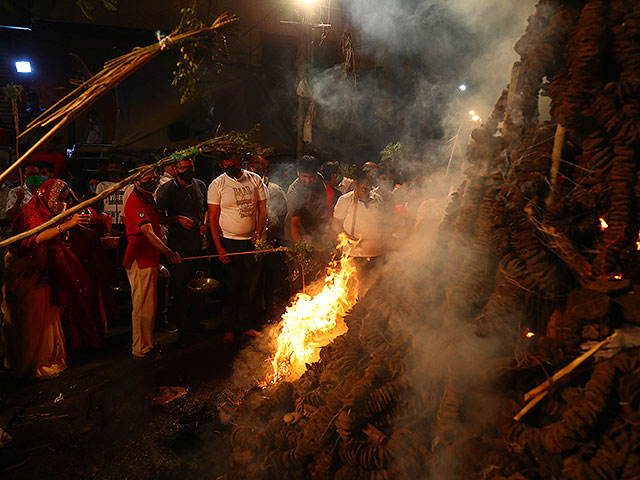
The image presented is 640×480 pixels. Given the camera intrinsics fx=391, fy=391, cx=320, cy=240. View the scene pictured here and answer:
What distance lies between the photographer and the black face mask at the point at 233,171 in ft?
20.2

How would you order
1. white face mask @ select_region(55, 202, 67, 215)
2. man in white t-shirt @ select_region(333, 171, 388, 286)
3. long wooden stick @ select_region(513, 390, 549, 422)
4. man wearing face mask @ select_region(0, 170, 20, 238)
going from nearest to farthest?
long wooden stick @ select_region(513, 390, 549, 422)
white face mask @ select_region(55, 202, 67, 215)
man in white t-shirt @ select_region(333, 171, 388, 286)
man wearing face mask @ select_region(0, 170, 20, 238)

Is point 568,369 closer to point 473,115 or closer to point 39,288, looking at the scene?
point 473,115

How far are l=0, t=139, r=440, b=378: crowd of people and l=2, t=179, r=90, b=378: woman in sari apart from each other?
13 millimetres

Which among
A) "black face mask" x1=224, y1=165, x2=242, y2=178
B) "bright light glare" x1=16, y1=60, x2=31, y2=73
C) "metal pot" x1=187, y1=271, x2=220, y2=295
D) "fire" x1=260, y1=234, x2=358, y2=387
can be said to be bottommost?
"fire" x1=260, y1=234, x2=358, y2=387

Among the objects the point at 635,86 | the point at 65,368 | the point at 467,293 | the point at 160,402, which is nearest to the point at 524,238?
the point at 467,293

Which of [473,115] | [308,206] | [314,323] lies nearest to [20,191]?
[308,206]

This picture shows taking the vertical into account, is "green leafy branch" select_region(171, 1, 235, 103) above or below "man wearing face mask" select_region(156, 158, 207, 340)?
above

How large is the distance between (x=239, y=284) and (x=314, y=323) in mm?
1566

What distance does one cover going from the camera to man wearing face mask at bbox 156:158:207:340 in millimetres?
6422

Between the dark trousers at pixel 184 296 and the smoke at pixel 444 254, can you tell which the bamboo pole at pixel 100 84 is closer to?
the smoke at pixel 444 254

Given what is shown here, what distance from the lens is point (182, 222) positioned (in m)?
6.38

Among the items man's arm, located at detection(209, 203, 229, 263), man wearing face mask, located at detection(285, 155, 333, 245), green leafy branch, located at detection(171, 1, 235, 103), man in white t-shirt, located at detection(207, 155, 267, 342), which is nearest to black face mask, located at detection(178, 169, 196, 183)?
man in white t-shirt, located at detection(207, 155, 267, 342)

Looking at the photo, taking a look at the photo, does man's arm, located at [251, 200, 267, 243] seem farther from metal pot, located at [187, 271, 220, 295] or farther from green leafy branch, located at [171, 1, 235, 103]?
green leafy branch, located at [171, 1, 235, 103]

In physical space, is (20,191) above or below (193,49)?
below
